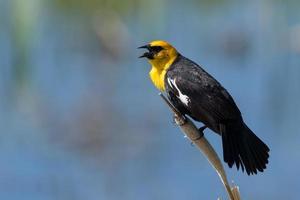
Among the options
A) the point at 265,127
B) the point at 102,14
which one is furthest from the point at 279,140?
the point at 102,14

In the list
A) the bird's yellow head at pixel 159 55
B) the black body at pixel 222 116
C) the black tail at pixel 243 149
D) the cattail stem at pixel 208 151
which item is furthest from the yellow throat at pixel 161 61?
the cattail stem at pixel 208 151

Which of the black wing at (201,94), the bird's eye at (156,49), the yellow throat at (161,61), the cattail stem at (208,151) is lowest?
the cattail stem at (208,151)

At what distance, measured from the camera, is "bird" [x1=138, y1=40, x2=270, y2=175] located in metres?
2.91

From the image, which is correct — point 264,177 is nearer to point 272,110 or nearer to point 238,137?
point 272,110

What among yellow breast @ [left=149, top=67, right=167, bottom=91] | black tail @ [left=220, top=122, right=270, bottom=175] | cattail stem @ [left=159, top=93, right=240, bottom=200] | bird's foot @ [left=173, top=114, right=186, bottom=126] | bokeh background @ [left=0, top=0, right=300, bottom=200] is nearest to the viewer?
cattail stem @ [left=159, top=93, right=240, bottom=200]

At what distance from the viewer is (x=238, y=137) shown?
296cm

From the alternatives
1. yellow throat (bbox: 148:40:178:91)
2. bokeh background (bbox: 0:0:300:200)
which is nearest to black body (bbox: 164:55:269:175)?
yellow throat (bbox: 148:40:178:91)

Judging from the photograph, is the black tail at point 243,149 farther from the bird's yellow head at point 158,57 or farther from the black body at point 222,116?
the bird's yellow head at point 158,57

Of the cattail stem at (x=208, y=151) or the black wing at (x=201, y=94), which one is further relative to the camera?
the black wing at (x=201, y=94)

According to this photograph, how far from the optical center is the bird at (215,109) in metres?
2.91

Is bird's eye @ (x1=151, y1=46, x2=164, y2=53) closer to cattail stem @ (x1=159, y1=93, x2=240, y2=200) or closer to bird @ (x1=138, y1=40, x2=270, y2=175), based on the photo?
bird @ (x1=138, y1=40, x2=270, y2=175)

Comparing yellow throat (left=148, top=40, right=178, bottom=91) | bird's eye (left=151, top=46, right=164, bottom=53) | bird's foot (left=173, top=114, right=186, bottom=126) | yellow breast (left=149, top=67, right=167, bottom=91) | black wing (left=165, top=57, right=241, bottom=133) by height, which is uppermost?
bird's eye (left=151, top=46, right=164, bottom=53)

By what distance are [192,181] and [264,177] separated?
358 mm

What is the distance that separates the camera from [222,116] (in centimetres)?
297
